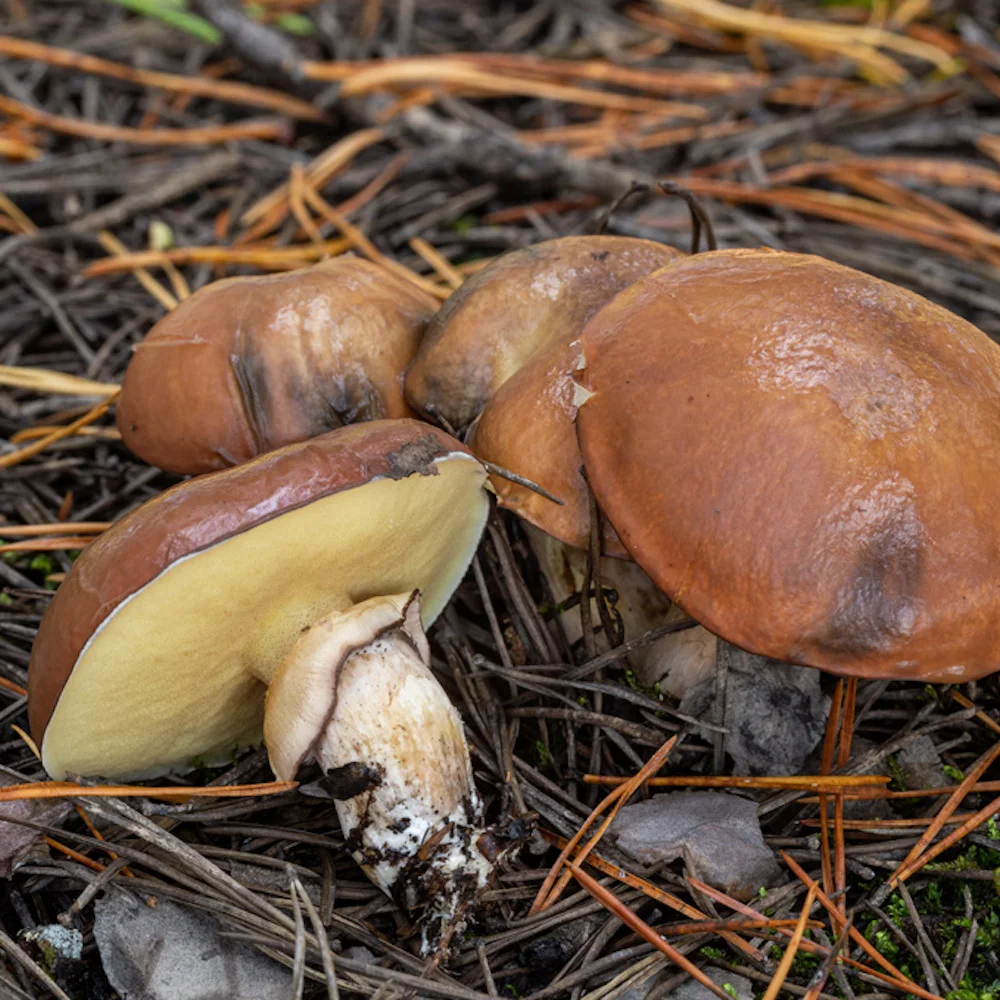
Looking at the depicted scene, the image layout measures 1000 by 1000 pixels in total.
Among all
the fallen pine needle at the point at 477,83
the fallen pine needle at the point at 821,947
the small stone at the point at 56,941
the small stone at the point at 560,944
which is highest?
the fallen pine needle at the point at 477,83

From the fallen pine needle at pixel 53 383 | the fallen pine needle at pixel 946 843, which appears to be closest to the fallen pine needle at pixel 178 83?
the fallen pine needle at pixel 53 383

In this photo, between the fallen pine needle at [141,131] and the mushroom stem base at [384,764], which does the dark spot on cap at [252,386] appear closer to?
the mushroom stem base at [384,764]

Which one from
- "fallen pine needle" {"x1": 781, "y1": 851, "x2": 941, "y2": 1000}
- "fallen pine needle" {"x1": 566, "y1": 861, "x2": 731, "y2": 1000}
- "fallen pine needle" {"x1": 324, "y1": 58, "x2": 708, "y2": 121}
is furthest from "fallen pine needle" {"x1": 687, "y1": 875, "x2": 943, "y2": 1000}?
"fallen pine needle" {"x1": 324, "y1": 58, "x2": 708, "y2": 121}

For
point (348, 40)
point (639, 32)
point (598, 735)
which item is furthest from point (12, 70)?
point (598, 735)

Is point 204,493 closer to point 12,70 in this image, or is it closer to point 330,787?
point 330,787

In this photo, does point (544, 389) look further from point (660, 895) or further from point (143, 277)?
point (143, 277)

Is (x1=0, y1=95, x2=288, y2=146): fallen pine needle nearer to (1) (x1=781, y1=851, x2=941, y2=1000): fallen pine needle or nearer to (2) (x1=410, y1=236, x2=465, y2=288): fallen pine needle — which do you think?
(2) (x1=410, y1=236, x2=465, y2=288): fallen pine needle
